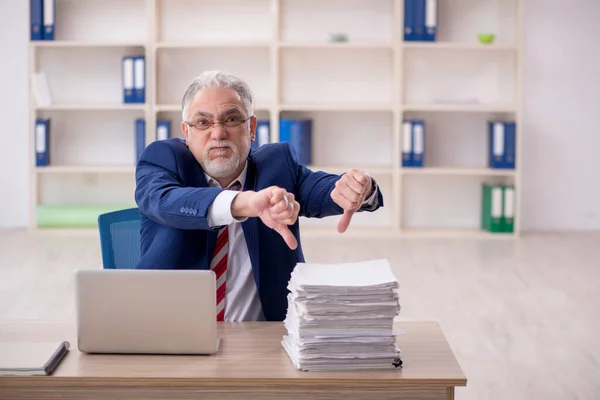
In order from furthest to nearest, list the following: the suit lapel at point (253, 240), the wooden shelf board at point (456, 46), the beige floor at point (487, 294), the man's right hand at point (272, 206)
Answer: the wooden shelf board at point (456, 46), the beige floor at point (487, 294), the suit lapel at point (253, 240), the man's right hand at point (272, 206)

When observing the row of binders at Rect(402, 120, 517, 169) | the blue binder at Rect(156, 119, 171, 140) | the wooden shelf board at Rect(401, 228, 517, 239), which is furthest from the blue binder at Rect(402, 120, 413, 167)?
the blue binder at Rect(156, 119, 171, 140)

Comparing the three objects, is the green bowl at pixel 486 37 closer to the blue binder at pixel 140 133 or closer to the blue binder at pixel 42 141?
the blue binder at pixel 140 133

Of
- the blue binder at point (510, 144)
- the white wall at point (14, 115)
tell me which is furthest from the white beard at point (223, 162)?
the white wall at point (14, 115)

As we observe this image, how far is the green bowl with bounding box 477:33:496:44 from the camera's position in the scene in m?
7.01

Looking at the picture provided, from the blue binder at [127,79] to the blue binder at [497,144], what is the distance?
105 inches

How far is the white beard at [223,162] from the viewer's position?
8.53 feet

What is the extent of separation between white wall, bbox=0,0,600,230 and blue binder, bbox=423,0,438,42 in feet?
2.67

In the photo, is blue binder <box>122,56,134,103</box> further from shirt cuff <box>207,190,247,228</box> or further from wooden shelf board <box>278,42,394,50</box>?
shirt cuff <box>207,190,247,228</box>

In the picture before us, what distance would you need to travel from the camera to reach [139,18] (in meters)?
7.32

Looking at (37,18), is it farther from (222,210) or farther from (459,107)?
(222,210)

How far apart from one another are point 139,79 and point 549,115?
3.12m

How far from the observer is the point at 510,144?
7.08 m

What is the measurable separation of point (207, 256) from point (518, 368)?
5.71 feet

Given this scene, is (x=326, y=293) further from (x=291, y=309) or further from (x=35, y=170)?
(x=35, y=170)
